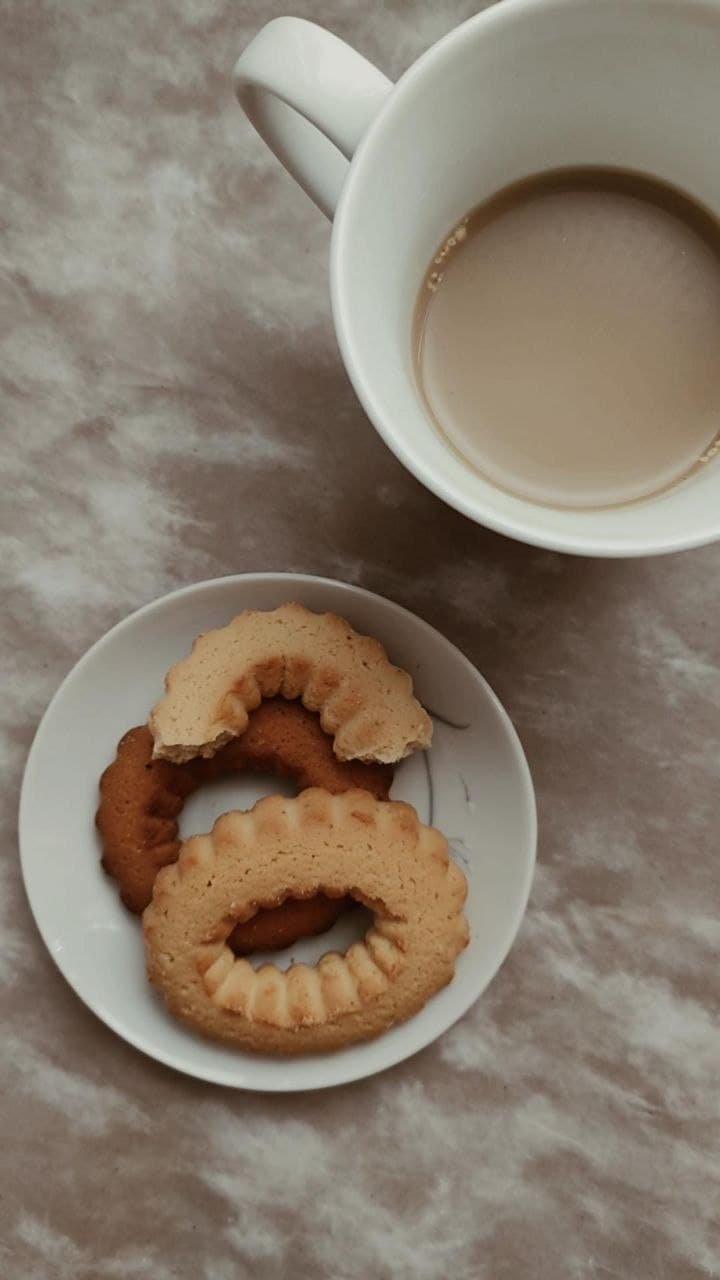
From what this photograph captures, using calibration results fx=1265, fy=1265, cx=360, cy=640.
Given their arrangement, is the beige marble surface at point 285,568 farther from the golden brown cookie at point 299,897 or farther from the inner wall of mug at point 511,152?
the inner wall of mug at point 511,152

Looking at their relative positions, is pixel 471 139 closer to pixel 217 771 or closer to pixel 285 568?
pixel 285 568

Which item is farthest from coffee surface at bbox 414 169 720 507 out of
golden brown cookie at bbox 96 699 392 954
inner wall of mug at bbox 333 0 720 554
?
golden brown cookie at bbox 96 699 392 954

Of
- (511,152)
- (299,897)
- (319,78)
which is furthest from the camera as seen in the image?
(299,897)

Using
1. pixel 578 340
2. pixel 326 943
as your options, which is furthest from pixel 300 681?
pixel 578 340

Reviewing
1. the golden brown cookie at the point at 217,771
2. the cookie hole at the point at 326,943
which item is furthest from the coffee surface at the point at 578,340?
the cookie hole at the point at 326,943

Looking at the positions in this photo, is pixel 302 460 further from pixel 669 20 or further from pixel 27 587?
pixel 669 20
